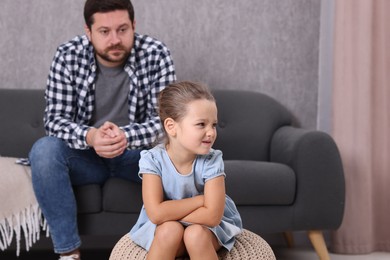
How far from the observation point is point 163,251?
5.87 ft

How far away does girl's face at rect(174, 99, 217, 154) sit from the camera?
6.13 feet

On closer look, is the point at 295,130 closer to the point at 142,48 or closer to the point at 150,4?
the point at 142,48

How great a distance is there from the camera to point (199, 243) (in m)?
1.78

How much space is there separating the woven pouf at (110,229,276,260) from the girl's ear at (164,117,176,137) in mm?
300

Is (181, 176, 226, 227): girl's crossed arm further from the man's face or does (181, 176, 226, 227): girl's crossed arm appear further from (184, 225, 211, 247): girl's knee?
the man's face

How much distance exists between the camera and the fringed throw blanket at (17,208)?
2.50 m

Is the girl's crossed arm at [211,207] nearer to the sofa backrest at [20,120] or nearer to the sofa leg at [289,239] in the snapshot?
the sofa backrest at [20,120]

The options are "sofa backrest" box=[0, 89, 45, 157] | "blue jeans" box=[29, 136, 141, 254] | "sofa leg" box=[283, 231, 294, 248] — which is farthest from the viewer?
"sofa leg" box=[283, 231, 294, 248]

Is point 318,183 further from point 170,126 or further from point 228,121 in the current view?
point 170,126

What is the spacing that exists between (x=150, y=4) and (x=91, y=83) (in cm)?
85

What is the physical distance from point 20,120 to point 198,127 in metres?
1.47

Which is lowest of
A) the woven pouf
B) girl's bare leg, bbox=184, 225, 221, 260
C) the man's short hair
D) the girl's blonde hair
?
the woven pouf

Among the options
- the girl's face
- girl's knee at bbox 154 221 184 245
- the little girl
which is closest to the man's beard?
the little girl

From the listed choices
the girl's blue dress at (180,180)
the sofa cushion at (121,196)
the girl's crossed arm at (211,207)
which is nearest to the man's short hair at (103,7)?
the sofa cushion at (121,196)
